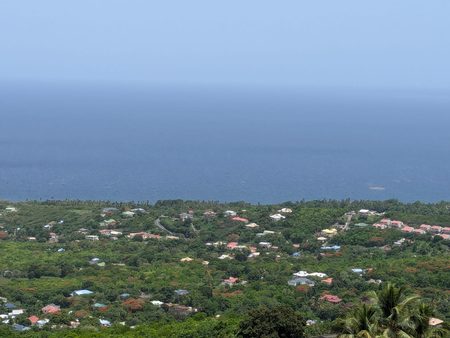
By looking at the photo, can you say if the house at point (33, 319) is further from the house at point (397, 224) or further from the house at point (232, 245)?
the house at point (397, 224)

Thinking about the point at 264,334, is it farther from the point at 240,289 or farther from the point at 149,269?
the point at 149,269

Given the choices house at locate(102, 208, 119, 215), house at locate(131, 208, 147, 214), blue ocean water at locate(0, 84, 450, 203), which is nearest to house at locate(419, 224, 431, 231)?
house at locate(131, 208, 147, 214)

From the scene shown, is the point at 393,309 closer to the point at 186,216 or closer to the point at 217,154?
the point at 186,216

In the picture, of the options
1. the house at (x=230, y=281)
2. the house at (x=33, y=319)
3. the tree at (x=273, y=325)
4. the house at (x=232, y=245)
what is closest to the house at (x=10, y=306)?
the house at (x=33, y=319)

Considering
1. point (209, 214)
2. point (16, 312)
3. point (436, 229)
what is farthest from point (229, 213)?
point (16, 312)

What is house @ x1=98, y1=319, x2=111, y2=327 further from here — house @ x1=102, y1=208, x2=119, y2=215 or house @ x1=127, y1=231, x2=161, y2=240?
house @ x1=102, y1=208, x2=119, y2=215

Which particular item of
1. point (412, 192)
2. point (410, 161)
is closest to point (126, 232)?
point (412, 192)
